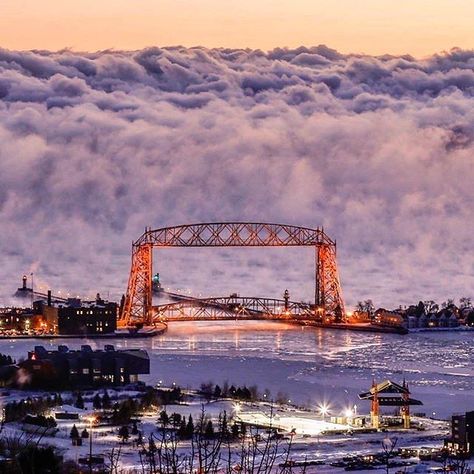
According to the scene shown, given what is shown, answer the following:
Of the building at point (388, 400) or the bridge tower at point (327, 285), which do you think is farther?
the bridge tower at point (327, 285)

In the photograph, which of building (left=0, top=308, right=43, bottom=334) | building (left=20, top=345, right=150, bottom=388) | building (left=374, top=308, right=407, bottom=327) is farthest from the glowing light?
building (left=374, top=308, right=407, bottom=327)

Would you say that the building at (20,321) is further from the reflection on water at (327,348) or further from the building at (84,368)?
the building at (84,368)

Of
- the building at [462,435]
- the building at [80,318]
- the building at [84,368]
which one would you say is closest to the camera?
the building at [462,435]

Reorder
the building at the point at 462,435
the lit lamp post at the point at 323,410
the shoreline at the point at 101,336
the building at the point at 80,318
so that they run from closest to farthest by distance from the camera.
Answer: the building at the point at 462,435 < the lit lamp post at the point at 323,410 < the shoreline at the point at 101,336 < the building at the point at 80,318

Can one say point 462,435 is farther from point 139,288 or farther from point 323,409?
point 139,288

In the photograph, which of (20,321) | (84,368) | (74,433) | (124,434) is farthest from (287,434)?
(20,321)

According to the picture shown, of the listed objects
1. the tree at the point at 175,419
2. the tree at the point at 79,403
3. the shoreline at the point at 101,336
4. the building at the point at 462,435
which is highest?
the shoreline at the point at 101,336

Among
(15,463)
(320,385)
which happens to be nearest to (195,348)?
(320,385)

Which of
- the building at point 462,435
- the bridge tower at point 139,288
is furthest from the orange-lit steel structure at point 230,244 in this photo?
the building at point 462,435
